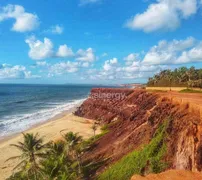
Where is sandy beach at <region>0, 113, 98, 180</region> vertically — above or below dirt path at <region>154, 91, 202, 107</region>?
below

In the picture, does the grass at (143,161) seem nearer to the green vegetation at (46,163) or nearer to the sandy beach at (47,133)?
the green vegetation at (46,163)

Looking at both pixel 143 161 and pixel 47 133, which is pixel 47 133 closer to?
pixel 47 133

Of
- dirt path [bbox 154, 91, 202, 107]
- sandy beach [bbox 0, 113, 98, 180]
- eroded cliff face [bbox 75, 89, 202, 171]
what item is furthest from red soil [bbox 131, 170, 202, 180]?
sandy beach [bbox 0, 113, 98, 180]

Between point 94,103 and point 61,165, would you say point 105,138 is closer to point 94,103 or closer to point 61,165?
point 61,165

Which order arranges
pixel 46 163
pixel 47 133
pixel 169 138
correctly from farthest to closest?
pixel 47 133
pixel 169 138
pixel 46 163

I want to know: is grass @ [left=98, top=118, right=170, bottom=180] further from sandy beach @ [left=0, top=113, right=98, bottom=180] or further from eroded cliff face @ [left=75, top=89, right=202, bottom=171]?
sandy beach @ [left=0, top=113, right=98, bottom=180]

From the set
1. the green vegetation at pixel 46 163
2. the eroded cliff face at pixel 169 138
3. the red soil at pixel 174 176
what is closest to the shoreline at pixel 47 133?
the green vegetation at pixel 46 163

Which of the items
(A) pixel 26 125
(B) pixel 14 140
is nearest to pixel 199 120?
(B) pixel 14 140

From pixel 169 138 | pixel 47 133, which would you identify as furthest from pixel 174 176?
pixel 47 133
